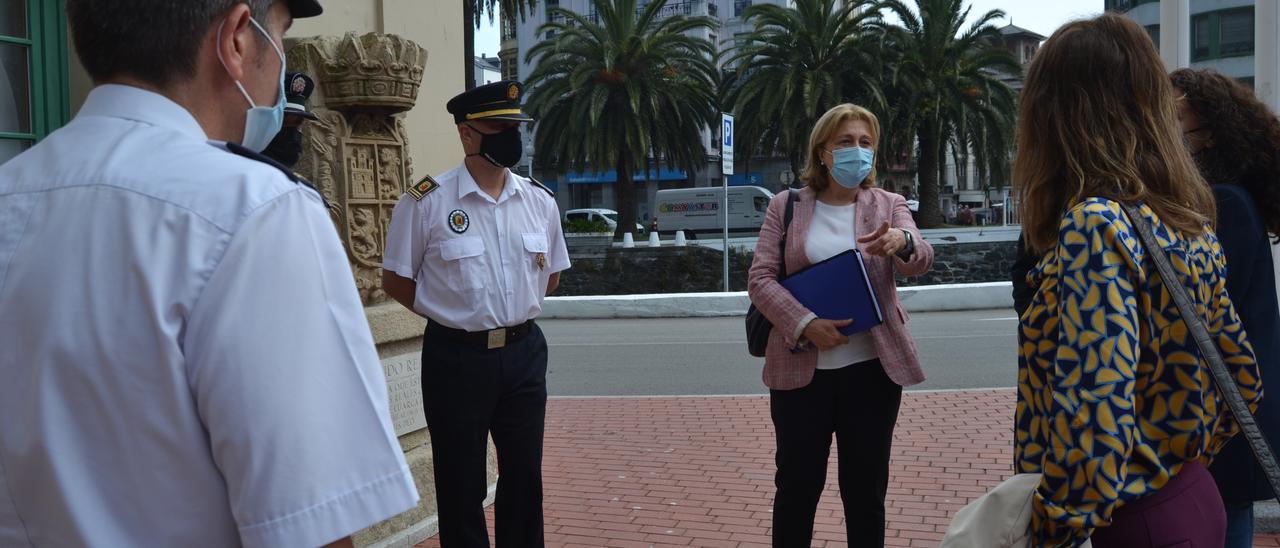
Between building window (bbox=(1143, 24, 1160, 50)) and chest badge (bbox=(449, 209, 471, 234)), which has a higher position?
building window (bbox=(1143, 24, 1160, 50))

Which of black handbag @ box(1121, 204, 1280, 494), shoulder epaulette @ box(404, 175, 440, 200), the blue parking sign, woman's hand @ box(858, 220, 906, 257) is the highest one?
the blue parking sign

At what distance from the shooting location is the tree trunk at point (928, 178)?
33062 mm

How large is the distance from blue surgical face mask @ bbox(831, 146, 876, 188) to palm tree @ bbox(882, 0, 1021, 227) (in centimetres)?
2868

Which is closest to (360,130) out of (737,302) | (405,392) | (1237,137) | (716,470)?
(405,392)

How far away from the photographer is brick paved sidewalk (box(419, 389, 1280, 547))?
5199 millimetres

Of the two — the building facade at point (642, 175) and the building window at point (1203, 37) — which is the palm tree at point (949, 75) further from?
the building facade at point (642, 175)

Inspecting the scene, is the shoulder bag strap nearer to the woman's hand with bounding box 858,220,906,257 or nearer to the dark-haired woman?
the woman's hand with bounding box 858,220,906,257

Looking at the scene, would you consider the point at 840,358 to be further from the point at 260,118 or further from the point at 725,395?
the point at 725,395

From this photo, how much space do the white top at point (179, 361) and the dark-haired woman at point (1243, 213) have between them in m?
2.10

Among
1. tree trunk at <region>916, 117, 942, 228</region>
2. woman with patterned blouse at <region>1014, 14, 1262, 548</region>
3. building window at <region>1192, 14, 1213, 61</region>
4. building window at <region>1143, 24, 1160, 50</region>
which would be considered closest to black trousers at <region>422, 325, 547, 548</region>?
woman with patterned blouse at <region>1014, 14, 1262, 548</region>

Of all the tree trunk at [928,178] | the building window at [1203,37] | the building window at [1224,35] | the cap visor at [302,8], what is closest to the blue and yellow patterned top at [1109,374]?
the cap visor at [302,8]

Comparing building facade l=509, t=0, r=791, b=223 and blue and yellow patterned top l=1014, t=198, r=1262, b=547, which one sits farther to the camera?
building facade l=509, t=0, r=791, b=223

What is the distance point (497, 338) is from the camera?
3971 millimetres

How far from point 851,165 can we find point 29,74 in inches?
129
